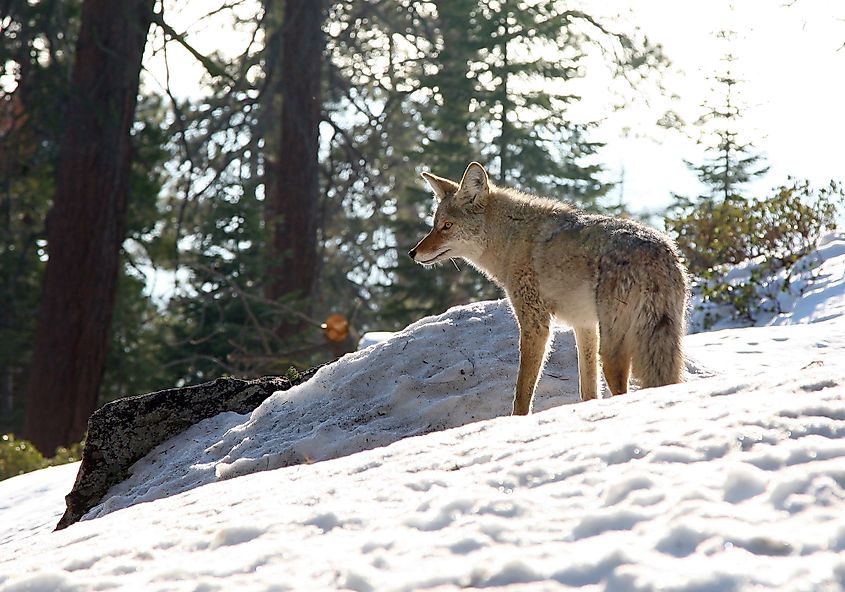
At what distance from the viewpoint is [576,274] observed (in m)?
6.27

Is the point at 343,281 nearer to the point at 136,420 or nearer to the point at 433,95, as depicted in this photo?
the point at 433,95

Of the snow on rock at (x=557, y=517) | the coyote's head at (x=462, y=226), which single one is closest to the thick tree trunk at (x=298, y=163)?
the coyote's head at (x=462, y=226)

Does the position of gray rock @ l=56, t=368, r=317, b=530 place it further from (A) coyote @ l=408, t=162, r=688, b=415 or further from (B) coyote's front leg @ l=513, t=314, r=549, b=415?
(B) coyote's front leg @ l=513, t=314, r=549, b=415

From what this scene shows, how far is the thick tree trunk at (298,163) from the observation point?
1983cm

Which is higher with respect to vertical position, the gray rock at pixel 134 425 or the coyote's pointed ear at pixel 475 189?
the coyote's pointed ear at pixel 475 189

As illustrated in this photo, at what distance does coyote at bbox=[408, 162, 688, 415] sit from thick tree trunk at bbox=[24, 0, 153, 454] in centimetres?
1000

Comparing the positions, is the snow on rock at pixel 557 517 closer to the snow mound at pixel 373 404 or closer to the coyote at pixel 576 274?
the coyote at pixel 576 274

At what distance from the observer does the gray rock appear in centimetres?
763

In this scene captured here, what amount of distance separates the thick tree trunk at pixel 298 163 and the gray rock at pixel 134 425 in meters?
11.4

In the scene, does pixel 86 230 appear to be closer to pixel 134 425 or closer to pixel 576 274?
pixel 134 425

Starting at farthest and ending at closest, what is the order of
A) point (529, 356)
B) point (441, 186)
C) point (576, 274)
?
1. point (441, 186)
2. point (529, 356)
3. point (576, 274)

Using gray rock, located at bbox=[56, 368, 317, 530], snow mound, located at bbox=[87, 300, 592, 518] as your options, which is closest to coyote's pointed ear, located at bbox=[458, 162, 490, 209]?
snow mound, located at bbox=[87, 300, 592, 518]

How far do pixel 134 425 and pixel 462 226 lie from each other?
3.04 meters

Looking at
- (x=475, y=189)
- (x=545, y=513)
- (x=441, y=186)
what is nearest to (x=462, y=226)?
(x=475, y=189)
